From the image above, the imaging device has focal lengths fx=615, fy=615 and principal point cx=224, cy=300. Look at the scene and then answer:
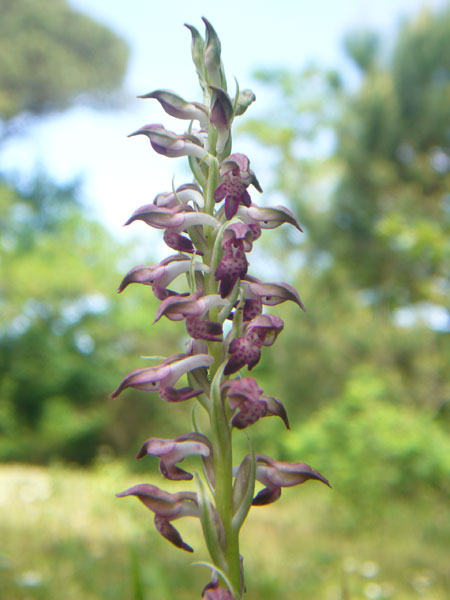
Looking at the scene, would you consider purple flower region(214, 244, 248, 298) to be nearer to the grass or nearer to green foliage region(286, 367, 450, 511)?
the grass

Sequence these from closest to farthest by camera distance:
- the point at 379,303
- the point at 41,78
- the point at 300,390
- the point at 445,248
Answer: the point at 445,248 < the point at 379,303 < the point at 300,390 < the point at 41,78

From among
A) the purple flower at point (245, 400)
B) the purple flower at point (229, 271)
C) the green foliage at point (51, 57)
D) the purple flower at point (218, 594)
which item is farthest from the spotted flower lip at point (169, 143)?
the green foliage at point (51, 57)

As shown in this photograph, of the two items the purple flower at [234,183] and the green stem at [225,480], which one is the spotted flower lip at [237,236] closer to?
the purple flower at [234,183]

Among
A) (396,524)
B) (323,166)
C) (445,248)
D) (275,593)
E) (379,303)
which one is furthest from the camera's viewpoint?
(323,166)

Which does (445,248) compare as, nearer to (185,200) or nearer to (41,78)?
(185,200)

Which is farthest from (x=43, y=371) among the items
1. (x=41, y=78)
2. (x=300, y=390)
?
(x=41, y=78)

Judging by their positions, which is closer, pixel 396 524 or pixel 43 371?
pixel 396 524

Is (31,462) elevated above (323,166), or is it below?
below
